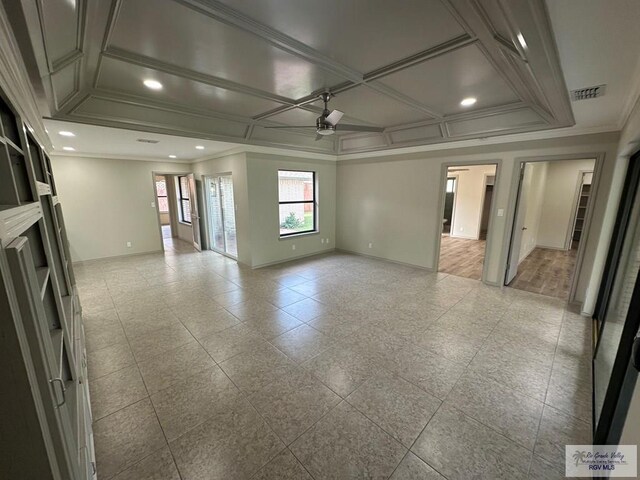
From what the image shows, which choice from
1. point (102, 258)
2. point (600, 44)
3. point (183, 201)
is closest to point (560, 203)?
point (600, 44)

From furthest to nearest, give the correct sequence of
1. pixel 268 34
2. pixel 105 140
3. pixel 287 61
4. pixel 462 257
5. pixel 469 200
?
pixel 469 200, pixel 462 257, pixel 105 140, pixel 287 61, pixel 268 34

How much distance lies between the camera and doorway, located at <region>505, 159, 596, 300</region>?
203 inches

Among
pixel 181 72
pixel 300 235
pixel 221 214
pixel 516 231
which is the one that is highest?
pixel 181 72

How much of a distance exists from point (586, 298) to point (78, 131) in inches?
284

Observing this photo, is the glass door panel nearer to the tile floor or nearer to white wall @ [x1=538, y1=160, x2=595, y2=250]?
the tile floor

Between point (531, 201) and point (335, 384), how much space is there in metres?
5.92

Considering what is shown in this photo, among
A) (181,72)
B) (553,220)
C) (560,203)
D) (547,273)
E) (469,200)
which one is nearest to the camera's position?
(181,72)

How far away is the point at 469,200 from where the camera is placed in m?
8.37

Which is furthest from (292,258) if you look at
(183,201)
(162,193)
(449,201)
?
(162,193)

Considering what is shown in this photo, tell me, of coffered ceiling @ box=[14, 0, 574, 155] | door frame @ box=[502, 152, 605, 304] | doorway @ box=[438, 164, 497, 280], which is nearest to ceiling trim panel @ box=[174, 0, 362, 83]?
coffered ceiling @ box=[14, 0, 574, 155]

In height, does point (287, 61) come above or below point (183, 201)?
above

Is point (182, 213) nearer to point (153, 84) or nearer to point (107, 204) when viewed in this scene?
point (107, 204)

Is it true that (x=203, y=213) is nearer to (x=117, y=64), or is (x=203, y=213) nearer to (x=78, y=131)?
(x=78, y=131)

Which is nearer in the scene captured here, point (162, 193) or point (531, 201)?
point (531, 201)
